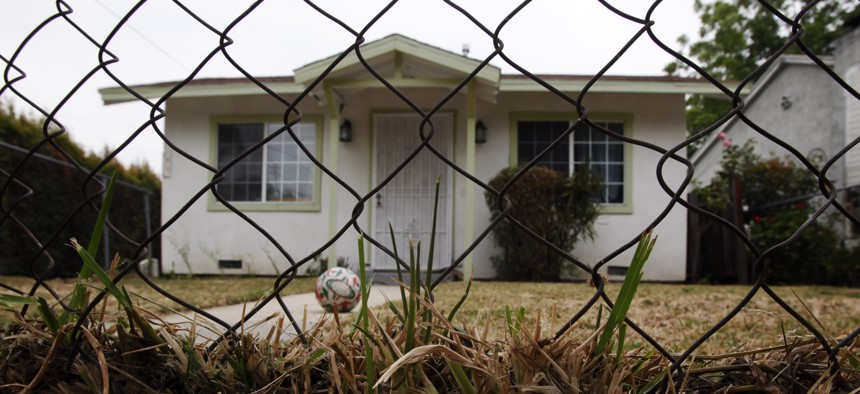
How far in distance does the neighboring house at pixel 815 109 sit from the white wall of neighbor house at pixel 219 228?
7634 millimetres

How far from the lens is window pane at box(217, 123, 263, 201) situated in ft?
31.3

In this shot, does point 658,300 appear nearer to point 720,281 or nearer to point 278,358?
point 278,358

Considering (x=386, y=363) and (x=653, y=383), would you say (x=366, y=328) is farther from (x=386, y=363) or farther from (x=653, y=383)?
(x=653, y=383)

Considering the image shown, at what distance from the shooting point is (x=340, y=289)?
3.59m

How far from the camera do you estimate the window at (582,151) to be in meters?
9.10

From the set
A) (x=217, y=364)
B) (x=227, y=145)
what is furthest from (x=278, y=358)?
(x=227, y=145)

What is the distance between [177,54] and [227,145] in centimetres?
952

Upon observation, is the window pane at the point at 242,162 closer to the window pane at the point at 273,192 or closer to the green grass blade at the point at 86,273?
the window pane at the point at 273,192

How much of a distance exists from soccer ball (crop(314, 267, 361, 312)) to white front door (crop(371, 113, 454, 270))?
5.16 m

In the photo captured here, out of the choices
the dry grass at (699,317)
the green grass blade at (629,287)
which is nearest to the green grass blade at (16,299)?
the green grass blade at (629,287)

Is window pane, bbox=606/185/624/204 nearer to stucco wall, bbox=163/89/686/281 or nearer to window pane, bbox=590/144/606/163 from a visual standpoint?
stucco wall, bbox=163/89/686/281

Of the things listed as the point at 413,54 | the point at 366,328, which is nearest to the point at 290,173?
the point at 413,54

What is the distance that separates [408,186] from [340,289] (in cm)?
571

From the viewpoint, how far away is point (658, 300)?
4.53m
